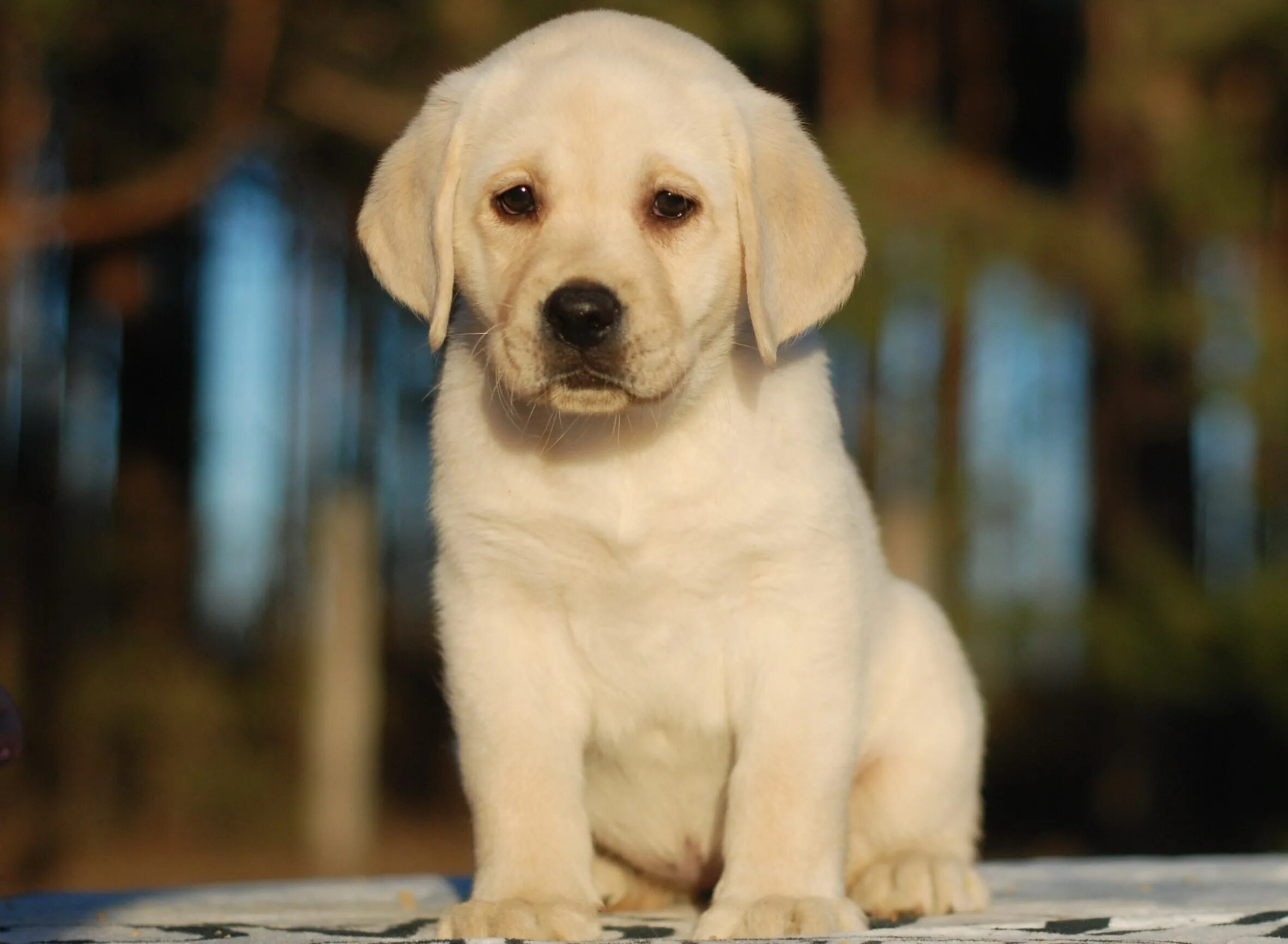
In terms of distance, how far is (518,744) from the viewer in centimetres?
320

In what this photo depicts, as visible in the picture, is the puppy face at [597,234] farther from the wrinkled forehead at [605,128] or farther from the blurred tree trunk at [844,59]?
the blurred tree trunk at [844,59]

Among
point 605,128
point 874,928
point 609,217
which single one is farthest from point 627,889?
point 605,128

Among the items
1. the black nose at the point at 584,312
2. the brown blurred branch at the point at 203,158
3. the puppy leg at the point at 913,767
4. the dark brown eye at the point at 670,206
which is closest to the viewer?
the black nose at the point at 584,312

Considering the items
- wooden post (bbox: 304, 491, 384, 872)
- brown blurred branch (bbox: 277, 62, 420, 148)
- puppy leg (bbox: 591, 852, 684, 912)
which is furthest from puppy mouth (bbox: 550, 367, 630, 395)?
wooden post (bbox: 304, 491, 384, 872)

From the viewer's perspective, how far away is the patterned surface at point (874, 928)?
115 inches

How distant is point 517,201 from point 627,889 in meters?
A: 1.62

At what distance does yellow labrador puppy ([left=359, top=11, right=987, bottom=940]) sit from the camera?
3145 mm

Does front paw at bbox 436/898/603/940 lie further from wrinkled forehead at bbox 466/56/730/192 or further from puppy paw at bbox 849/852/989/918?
wrinkled forehead at bbox 466/56/730/192

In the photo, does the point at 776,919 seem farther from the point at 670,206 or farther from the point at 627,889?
the point at 670,206

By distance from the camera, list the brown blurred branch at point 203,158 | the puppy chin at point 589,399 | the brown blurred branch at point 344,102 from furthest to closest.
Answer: the brown blurred branch at point 344,102
the brown blurred branch at point 203,158
the puppy chin at point 589,399

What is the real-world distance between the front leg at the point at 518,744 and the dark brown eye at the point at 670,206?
0.83 m

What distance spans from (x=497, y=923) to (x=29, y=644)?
10.1 metres

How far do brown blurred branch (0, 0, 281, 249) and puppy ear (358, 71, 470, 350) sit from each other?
592 cm

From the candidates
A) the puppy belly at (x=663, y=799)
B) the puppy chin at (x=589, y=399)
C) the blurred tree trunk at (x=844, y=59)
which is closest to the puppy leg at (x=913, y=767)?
the puppy belly at (x=663, y=799)
